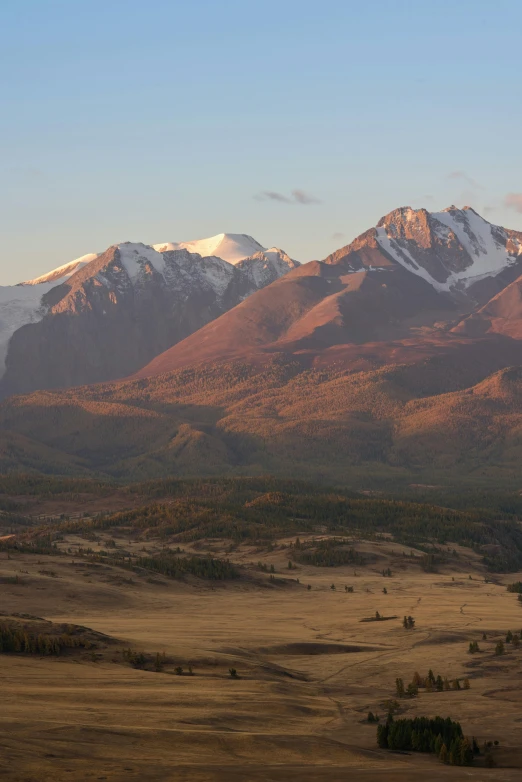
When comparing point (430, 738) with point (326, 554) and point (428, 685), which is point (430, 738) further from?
point (326, 554)

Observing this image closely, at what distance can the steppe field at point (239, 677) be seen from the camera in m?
36.2

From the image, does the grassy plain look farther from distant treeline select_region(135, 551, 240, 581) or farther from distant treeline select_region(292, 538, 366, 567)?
distant treeline select_region(292, 538, 366, 567)

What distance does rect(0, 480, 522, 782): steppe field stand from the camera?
36.2 metres

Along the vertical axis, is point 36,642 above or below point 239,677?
above

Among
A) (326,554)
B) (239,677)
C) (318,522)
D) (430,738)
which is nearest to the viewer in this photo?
(430,738)

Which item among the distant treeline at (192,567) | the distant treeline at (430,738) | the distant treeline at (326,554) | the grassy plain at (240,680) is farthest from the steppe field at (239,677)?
the distant treeline at (326,554)

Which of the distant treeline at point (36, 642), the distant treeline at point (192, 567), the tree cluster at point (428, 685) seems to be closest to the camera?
the tree cluster at point (428, 685)

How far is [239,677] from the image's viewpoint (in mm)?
54156

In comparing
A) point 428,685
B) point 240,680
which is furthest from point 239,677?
point 428,685

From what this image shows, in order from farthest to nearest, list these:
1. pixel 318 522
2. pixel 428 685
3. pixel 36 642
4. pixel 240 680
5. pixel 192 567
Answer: pixel 318 522 → pixel 192 567 → pixel 36 642 → pixel 428 685 → pixel 240 680

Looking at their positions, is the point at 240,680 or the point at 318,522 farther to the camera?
the point at 318,522

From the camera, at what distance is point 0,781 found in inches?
1235

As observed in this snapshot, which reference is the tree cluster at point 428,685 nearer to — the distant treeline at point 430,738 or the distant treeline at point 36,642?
the distant treeline at point 430,738

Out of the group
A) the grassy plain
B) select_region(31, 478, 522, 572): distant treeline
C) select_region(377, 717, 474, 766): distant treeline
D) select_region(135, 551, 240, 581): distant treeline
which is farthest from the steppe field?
select_region(31, 478, 522, 572): distant treeline
